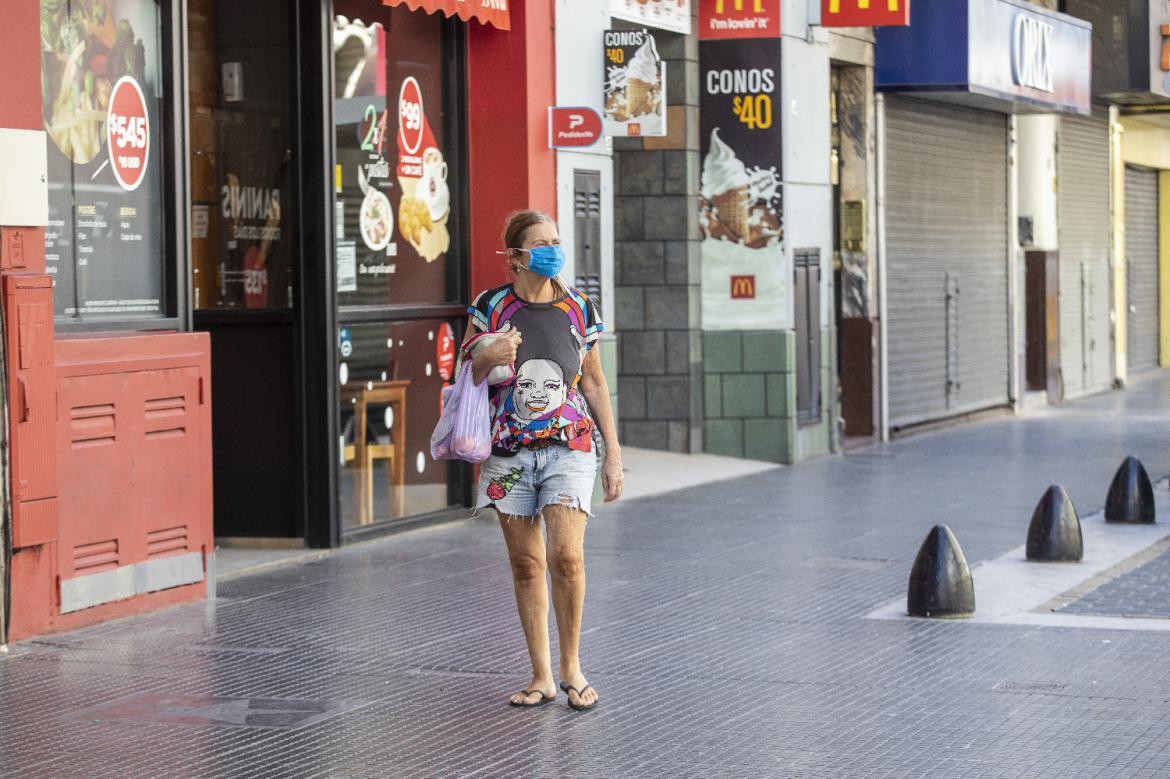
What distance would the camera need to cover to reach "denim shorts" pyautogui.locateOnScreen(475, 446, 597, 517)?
7152 mm

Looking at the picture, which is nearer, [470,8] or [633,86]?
[470,8]

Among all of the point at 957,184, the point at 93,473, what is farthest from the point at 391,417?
the point at 957,184

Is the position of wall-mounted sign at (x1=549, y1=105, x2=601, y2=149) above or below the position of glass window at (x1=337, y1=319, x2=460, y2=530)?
above

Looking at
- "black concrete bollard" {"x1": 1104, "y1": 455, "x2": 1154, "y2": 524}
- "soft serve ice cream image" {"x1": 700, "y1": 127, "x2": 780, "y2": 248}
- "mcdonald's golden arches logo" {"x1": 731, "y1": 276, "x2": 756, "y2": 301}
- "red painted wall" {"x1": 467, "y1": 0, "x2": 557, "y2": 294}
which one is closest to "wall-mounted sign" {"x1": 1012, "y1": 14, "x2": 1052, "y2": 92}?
"soft serve ice cream image" {"x1": 700, "y1": 127, "x2": 780, "y2": 248}

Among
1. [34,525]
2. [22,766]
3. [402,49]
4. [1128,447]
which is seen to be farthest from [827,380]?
[22,766]

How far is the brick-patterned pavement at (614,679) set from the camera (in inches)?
255

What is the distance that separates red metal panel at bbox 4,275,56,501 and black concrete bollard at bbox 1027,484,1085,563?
5.27 m

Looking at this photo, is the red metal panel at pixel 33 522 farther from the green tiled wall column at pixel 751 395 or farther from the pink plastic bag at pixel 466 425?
the green tiled wall column at pixel 751 395

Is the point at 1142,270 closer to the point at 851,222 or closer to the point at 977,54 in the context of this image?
the point at 977,54

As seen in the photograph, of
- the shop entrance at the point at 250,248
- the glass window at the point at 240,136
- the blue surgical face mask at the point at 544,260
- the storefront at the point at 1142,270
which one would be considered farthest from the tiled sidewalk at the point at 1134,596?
the storefront at the point at 1142,270

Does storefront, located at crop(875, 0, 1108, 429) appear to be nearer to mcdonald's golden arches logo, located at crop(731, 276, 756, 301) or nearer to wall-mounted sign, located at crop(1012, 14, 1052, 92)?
wall-mounted sign, located at crop(1012, 14, 1052, 92)

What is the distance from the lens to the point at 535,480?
7195mm

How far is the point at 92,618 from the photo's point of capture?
349 inches

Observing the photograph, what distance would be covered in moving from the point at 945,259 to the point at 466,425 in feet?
47.3
